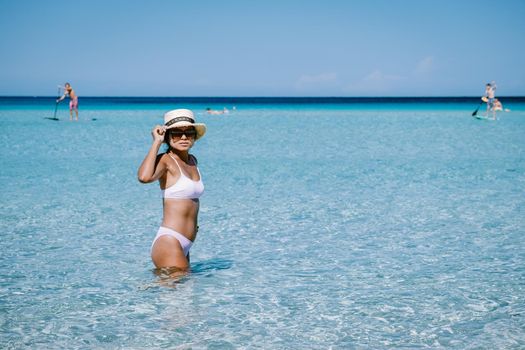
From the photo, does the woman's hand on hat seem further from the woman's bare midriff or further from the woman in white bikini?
the woman's bare midriff

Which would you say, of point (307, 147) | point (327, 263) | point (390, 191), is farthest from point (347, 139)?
point (327, 263)

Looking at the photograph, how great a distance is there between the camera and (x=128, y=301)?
564 centimetres

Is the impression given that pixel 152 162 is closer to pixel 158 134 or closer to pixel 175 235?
pixel 158 134

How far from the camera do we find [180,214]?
5477 millimetres

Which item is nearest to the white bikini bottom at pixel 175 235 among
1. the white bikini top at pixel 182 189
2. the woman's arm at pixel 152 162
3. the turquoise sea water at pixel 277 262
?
the white bikini top at pixel 182 189

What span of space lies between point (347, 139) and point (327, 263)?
62.6ft

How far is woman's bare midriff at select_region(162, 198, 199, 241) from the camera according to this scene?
17.9ft

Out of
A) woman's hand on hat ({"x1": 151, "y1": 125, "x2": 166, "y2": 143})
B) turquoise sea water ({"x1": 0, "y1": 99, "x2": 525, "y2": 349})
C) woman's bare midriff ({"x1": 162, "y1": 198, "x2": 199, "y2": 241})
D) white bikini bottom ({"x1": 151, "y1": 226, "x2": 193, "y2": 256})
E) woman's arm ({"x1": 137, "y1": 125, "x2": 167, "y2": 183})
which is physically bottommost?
turquoise sea water ({"x1": 0, "y1": 99, "x2": 525, "y2": 349})

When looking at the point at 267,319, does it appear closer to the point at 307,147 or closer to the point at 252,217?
the point at 252,217

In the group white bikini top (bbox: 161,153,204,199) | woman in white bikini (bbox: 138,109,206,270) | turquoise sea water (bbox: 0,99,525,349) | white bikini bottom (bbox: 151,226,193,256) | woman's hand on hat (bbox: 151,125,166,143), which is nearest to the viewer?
turquoise sea water (bbox: 0,99,525,349)

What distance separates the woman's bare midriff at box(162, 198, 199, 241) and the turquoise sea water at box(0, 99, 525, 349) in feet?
2.18

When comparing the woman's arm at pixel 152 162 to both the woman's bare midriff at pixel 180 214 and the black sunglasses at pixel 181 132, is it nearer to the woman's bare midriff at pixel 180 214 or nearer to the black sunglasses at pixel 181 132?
the black sunglasses at pixel 181 132

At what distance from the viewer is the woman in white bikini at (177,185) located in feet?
17.2

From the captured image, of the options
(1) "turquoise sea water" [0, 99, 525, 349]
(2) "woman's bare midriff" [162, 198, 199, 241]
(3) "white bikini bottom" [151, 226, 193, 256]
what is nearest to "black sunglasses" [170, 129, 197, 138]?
(2) "woman's bare midriff" [162, 198, 199, 241]
